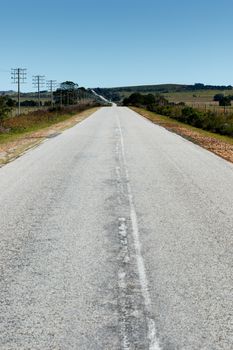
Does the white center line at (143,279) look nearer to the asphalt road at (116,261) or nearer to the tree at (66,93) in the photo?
the asphalt road at (116,261)

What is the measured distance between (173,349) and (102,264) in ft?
7.97

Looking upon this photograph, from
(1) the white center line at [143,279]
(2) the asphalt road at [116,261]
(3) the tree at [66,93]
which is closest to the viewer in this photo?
(1) the white center line at [143,279]

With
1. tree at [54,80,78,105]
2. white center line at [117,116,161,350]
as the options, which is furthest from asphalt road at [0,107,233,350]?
tree at [54,80,78,105]

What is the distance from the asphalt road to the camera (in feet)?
16.0

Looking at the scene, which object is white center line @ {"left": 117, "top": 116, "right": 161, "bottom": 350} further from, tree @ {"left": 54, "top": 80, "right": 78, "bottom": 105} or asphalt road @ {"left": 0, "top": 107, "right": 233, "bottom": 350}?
tree @ {"left": 54, "top": 80, "right": 78, "bottom": 105}

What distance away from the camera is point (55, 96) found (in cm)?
13950

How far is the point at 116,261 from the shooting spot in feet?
22.9

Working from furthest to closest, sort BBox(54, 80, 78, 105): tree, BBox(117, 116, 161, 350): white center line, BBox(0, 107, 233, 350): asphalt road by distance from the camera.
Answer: BBox(54, 80, 78, 105): tree < BBox(0, 107, 233, 350): asphalt road < BBox(117, 116, 161, 350): white center line

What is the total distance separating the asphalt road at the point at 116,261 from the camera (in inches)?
193

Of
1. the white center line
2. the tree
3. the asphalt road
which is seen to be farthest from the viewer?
the tree

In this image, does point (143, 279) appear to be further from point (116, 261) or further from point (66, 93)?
point (66, 93)

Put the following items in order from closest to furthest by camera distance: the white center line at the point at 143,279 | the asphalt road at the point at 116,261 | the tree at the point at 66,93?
1. the white center line at the point at 143,279
2. the asphalt road at the point at 116,261
3. the tree at the point at 66,93

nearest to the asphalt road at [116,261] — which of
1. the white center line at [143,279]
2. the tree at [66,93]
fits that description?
the white center line at [143,279]

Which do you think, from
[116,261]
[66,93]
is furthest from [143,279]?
[66,93]
